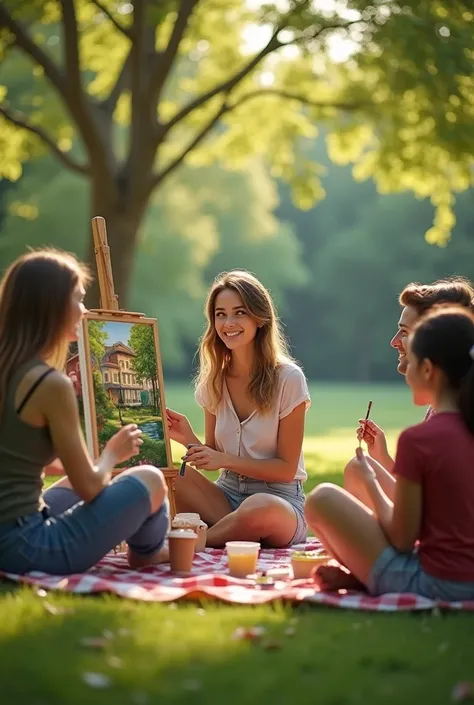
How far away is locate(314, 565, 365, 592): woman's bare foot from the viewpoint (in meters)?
4.23

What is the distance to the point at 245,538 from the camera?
18.5ft

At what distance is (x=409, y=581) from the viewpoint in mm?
4047

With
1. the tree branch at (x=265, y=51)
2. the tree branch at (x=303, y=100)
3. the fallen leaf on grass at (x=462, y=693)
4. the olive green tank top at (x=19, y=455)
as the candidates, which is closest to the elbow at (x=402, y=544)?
the fallen leaf on grass at (x=462, y=693)

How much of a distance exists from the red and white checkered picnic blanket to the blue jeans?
6cm

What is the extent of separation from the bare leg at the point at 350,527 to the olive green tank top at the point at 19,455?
1.05 metres

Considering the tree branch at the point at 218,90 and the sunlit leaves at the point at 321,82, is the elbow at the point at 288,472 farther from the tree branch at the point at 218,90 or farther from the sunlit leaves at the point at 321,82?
the tree branch at the point at 218,90

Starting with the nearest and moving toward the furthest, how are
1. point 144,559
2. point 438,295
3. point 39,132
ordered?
point 144,559
point 438,295
point 39,132

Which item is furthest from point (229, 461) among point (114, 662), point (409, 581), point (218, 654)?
point (114, 662)

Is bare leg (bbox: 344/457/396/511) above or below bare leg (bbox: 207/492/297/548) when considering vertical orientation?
above

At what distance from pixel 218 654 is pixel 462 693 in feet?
2.43

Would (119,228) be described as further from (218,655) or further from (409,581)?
(218,655)

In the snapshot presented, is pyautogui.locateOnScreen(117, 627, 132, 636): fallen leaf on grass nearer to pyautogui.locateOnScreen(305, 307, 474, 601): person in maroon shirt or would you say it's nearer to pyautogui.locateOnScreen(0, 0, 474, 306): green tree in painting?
pyautogui.locateOnScreen(305, 307, 474, 601): person in maroon shirt

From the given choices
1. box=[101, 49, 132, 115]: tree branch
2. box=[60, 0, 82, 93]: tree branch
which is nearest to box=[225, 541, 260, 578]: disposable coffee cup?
box=[60, 0, 82, 93]: tree branch

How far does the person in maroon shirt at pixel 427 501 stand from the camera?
385 cm
